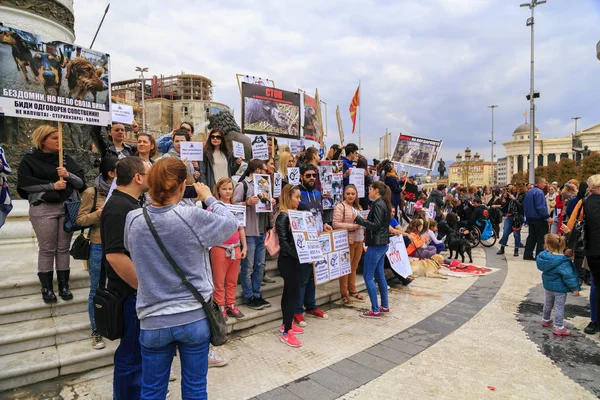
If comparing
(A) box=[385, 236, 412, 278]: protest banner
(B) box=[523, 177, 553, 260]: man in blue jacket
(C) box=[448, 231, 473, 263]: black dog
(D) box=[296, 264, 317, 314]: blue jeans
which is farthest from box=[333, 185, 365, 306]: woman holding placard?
(B) box=[523, 177, 553, 260]: man in blue jacket

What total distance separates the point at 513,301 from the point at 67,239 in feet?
21.4

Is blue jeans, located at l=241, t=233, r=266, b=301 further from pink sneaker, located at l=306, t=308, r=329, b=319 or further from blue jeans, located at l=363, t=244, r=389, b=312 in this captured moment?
blue jeans, located at l=363, t=244, r=389, b=312

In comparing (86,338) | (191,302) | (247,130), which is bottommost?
Answer: (86,338)

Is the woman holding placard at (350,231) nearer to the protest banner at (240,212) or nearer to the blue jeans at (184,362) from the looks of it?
the protest banner at (240,212)

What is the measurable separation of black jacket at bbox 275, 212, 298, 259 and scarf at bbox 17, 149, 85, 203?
229 cm

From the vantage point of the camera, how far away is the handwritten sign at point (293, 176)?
5457mm

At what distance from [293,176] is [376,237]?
153 cm

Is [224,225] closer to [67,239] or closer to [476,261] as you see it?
[67,239]

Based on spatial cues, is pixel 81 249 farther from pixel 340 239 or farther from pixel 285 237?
pixel 340 239

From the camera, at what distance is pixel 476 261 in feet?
30.7

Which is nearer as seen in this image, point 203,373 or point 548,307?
point 203,373

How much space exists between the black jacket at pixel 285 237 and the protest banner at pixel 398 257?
9.31ft

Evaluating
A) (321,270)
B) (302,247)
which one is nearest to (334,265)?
(321,270)

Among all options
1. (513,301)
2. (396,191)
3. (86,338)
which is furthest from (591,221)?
(86,338)
